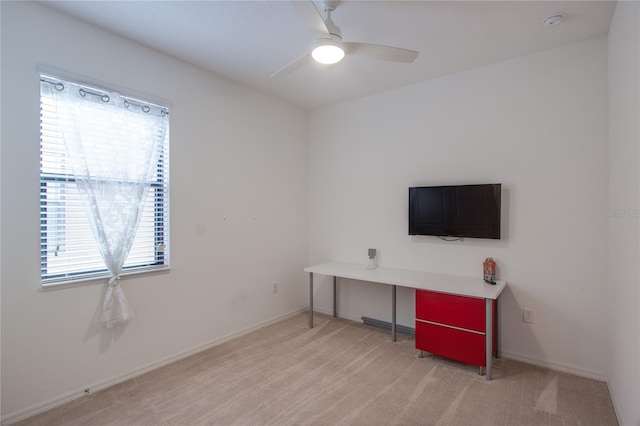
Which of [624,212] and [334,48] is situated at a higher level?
[334,48]

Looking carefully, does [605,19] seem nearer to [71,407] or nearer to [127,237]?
[127,237]

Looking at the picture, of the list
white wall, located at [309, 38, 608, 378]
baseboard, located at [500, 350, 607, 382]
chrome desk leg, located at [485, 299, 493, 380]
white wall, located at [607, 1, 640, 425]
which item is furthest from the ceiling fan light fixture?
baseboard, located at [500, 350, 607, 382]

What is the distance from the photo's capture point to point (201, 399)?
7.62 feet

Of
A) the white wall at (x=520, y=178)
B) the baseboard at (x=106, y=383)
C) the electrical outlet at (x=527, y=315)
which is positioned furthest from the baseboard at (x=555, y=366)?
the baseboard at (x=106, y=383)

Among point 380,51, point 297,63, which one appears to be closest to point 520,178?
point 380,51

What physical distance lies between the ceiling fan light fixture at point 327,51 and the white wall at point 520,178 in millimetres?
1702

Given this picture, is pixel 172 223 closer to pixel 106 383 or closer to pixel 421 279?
pixel 106 383

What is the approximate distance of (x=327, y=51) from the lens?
2.06 metres

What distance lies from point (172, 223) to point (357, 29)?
2.28 metres

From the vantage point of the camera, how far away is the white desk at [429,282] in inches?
101

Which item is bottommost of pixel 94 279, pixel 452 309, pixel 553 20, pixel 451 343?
pixel 451 343

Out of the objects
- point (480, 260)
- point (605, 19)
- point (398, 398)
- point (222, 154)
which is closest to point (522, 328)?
point (480, 260)

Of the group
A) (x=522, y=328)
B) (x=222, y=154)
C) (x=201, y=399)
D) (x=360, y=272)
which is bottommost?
(x=201, y=399)

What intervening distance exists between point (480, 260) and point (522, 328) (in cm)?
68
